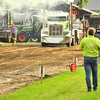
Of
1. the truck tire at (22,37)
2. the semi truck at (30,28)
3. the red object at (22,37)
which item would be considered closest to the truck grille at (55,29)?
the semi truck at (30,28)

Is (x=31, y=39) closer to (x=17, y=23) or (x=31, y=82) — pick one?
(x=17, y=23)

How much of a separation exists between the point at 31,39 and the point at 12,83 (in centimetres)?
2538

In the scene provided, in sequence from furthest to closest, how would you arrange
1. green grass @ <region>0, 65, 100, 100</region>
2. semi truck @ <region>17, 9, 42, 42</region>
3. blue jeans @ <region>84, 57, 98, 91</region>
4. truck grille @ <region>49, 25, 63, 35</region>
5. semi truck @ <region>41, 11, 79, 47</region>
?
1. semi truck @ <region>17, 9, 42, 42</region>
2. truck grille @ <region>49, 25, 63, 35</region>
3. semi truck @ <region>41, 11, 79, 47</region>
4. blue jeans @ <region>84, 57, 98, 91</region>
5. green grass @ <region>0, 65, 100, 100</region>

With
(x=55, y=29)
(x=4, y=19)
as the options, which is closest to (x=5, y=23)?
(x=4, y=19)

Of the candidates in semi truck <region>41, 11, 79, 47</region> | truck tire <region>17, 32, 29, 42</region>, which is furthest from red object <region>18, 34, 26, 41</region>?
semi truck <region>41, 11, 79, 47</region>

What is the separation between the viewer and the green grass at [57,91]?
7293 mm

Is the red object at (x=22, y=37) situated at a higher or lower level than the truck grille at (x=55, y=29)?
lower

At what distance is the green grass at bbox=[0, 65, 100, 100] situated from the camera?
7293 mm

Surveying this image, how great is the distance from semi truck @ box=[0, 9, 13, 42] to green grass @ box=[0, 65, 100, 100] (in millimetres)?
21943

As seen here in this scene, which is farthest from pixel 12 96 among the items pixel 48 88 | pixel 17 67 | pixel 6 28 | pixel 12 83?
pixel 6 28

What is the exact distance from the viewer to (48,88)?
8.43 meters

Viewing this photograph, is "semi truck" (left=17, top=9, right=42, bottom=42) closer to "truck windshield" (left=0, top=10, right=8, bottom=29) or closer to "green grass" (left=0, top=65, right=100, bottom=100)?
"truck windshield" (left=0, top=10, right=8, bottom=29)

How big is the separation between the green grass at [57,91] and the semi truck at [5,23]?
21.9 m

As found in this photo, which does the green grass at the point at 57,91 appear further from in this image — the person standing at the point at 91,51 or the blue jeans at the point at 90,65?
the person standing at the point at 91,51
